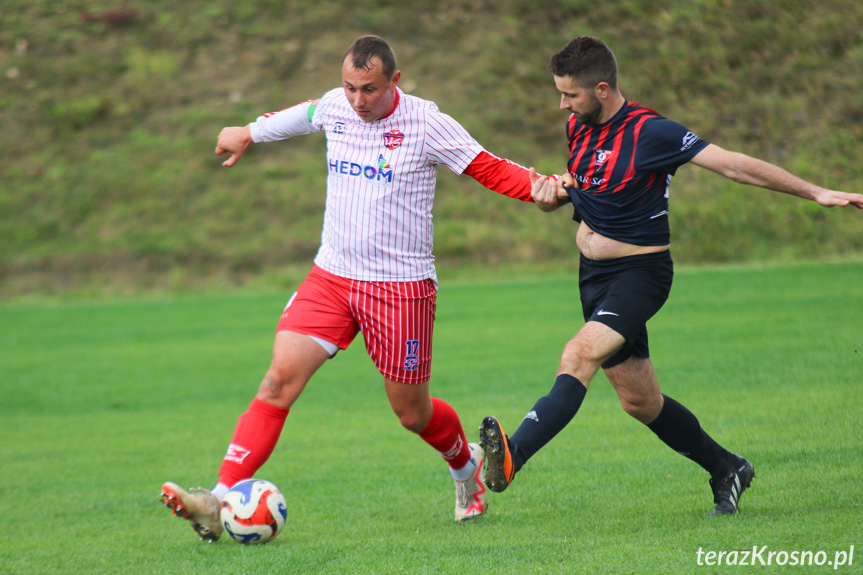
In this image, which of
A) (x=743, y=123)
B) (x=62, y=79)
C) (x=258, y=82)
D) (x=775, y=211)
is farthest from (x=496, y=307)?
(x=62, y=79)

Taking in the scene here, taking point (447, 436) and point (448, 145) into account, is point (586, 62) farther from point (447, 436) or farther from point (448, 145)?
point (447, 436)

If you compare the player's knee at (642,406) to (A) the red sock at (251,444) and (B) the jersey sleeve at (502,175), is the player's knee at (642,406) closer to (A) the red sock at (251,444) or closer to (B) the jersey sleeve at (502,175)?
(B) the jersey sleeve at (502,175)

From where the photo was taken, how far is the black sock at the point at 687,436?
15.9ft

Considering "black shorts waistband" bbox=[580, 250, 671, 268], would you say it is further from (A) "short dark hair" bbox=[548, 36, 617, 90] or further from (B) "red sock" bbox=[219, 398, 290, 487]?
(B) "red sock" bbox=[219, 398, 290, 487]

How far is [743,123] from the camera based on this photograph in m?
21.4

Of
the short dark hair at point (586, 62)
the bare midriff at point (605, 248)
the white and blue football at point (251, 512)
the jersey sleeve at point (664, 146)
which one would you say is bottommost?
the white and blue football at point (251, 512)

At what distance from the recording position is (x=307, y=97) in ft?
81.9

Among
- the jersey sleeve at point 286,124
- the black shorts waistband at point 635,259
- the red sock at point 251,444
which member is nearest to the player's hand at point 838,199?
the black shorts waistband at point 635,259

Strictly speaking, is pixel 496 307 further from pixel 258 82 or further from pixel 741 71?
pixel 258 82

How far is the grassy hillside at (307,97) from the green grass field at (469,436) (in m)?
5.40

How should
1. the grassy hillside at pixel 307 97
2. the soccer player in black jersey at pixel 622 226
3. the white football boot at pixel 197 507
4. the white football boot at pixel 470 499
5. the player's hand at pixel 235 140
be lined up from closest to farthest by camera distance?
the soccer player in black jersey at pixel 622 226
the white football boot at pixel 197 507
the white football boot at pixel 470 499
the player's hand at pixel 235 140
the grassy hillside at pixel 307 97

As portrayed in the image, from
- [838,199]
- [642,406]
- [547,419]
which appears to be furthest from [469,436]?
[838,199]

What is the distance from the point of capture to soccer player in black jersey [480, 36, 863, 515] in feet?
13.9

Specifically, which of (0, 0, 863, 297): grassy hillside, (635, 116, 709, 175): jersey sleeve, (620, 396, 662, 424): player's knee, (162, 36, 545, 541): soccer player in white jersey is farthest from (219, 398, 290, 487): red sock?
(0, 0, 863, 297): grassy hillside
